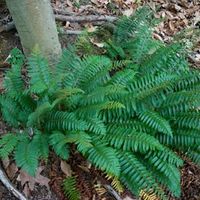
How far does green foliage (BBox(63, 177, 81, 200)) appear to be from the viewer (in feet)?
13.1

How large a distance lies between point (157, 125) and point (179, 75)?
87 centimetres

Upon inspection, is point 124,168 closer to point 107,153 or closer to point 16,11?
point 107,153

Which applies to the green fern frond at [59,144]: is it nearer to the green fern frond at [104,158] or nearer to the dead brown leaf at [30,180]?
the green fern frond at [104,158]

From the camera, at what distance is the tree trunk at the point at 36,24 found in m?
4.34

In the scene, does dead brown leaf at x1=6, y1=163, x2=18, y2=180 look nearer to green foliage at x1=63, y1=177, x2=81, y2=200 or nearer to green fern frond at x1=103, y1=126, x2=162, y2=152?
green foliage at x1=63, y1=177, x2=81, y2=200

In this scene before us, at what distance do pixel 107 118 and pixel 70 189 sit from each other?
0.80m

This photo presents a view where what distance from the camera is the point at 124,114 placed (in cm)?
420

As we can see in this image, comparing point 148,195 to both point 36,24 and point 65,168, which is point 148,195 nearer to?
point 65,168

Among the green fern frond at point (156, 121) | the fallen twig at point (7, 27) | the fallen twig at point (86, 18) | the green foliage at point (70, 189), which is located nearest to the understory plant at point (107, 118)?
the green fern frond at point (156, 121)

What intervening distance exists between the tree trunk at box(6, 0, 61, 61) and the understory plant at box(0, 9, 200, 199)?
11.8 inches

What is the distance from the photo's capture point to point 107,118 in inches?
165

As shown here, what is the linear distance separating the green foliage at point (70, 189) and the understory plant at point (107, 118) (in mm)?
288

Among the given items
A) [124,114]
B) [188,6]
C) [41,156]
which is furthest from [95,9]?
[41,156]

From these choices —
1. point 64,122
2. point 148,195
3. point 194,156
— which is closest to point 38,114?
point 64,122
